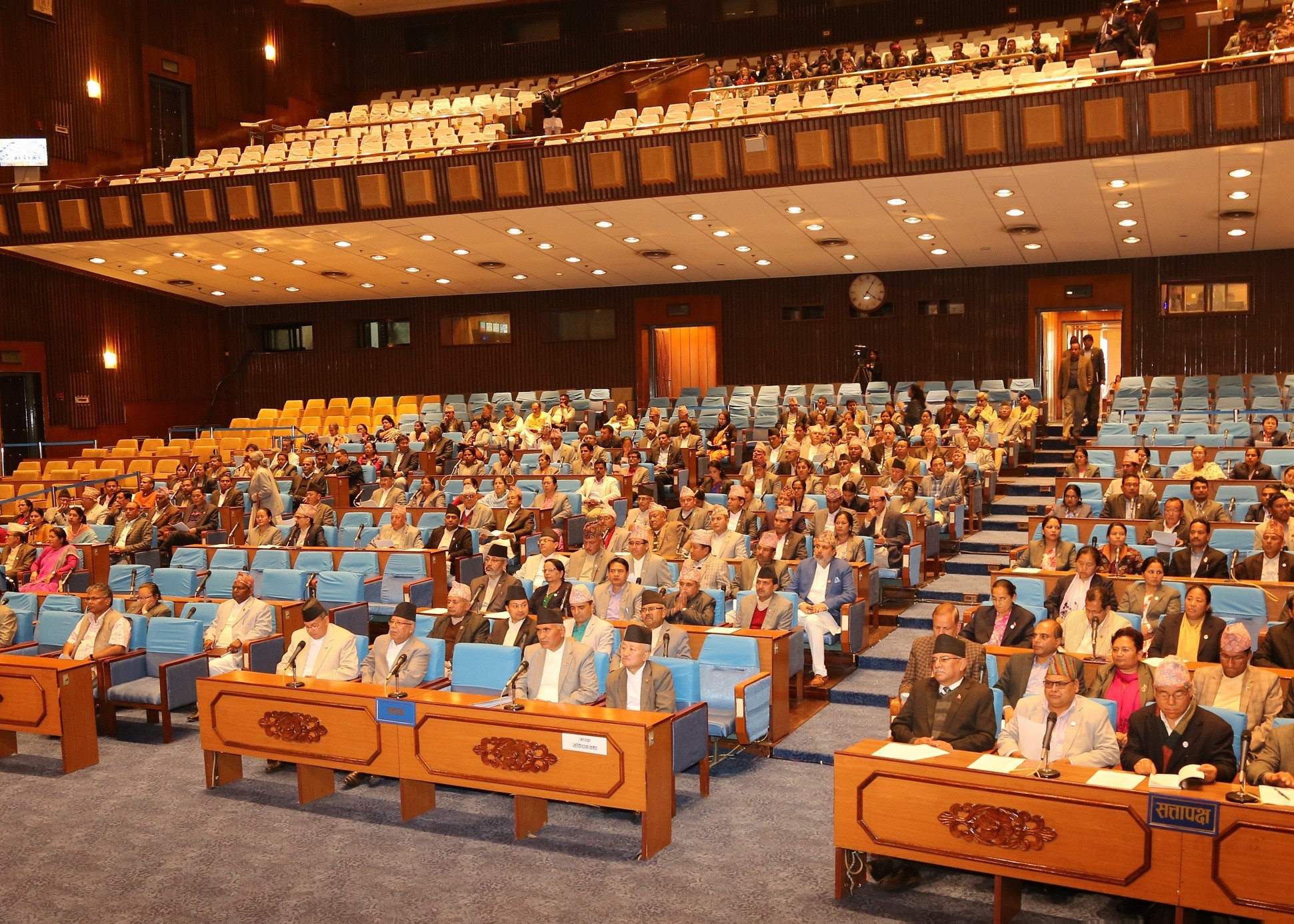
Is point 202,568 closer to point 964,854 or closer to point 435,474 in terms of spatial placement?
point 435,474

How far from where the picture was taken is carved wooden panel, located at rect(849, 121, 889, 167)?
11.4 metres

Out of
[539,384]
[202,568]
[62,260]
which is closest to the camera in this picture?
[202,568]

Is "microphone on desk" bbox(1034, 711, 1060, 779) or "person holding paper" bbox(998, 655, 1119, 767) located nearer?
"microphone on desk" bbox(1034, 711, 1060, 779)

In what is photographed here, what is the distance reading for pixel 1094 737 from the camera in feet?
15.3

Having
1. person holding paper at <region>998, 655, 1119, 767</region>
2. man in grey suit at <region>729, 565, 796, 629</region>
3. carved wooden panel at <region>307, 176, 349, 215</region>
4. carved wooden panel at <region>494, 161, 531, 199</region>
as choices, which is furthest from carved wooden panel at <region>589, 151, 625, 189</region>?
person holding paper at <region>998, 655, 1119, 767</region>

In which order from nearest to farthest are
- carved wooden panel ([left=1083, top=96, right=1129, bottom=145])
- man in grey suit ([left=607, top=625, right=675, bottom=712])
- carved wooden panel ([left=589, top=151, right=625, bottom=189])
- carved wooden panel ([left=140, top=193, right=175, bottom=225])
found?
man in grey suit ([left=607, top=625, right=675, bottom=712]) → carved wooden panel ([left=1083, top=96, right=1129, bottom=145]) → carved wooden panel ([left=589, top=151, right=625, bottom=189]) → carved wooden panel ([left=140, top=193, right=175, bottom=225])

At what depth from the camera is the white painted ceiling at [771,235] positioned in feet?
38.1

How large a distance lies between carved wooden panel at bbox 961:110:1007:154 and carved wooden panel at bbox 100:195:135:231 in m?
9.91

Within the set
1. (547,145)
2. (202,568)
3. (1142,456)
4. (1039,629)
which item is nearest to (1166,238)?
(1142,456)

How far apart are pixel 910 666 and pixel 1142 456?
Answer: 16.9 feet

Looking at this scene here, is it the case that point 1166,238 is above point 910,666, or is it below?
above

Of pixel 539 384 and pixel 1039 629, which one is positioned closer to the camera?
pixel 1039 629

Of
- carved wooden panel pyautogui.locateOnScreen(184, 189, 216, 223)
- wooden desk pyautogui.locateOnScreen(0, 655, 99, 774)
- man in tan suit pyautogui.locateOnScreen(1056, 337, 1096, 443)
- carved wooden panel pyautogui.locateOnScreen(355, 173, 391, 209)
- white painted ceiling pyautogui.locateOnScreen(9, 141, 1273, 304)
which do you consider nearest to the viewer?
wooden desk pyautogui.locateOnScreen(0, 655, 99, 774)

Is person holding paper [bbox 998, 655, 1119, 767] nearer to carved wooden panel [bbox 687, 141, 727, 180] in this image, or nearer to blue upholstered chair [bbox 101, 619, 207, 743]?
blue upholstered chair [bbox 101, 619, 207, 743]
